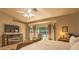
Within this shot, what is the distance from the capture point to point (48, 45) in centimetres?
183

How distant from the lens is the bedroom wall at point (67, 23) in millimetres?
1810

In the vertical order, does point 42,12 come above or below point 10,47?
above

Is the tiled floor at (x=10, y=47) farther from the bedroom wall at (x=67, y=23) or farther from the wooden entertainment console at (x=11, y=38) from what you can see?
the bedroom wall at (x=67, y=23)

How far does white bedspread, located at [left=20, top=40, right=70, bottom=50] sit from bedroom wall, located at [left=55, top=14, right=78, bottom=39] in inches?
5.0

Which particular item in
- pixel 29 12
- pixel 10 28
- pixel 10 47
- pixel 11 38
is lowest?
pixel 10 47

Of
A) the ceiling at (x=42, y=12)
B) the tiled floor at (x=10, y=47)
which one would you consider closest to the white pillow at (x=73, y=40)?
the ceiling at (x=42, y=12)

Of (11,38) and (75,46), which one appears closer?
(75,46)

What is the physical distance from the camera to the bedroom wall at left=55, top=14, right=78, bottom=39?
1810 mm

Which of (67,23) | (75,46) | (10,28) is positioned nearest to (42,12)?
(67,23)

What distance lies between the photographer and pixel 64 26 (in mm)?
1893

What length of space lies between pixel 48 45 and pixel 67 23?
1.49 ft

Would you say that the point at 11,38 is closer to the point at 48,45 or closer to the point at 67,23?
the point at 48,45

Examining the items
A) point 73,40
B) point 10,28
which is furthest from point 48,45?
point 10,28
